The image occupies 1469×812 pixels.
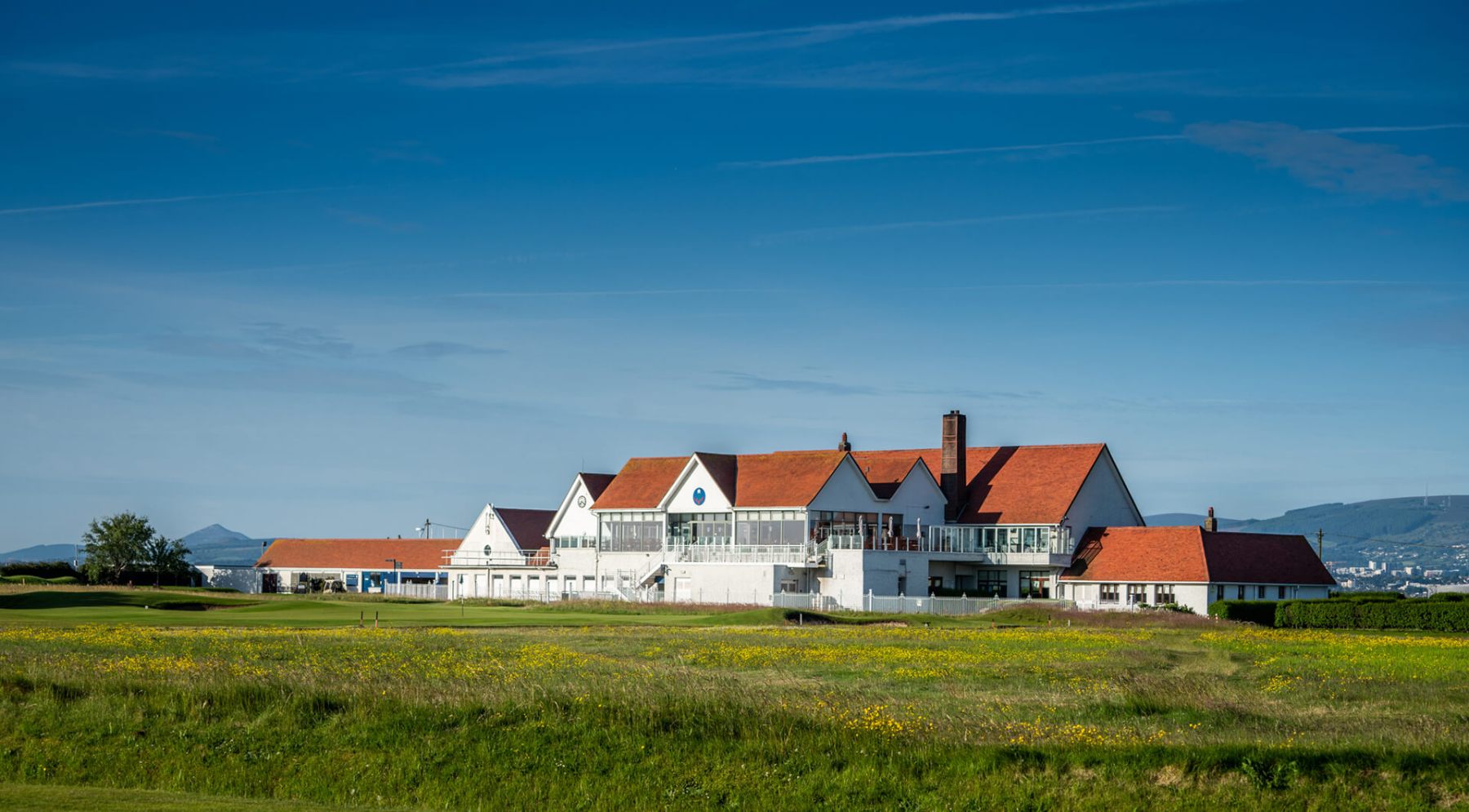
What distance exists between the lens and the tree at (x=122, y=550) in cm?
10662

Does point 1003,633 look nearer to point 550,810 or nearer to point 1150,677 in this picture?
point 1150,677

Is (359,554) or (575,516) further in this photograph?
(359,554)

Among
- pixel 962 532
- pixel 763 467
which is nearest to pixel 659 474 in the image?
pixel 763 467

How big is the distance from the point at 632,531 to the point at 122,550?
42849 millimetres

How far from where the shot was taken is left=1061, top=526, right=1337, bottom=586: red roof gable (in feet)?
240

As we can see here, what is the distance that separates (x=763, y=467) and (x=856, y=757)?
6518cm

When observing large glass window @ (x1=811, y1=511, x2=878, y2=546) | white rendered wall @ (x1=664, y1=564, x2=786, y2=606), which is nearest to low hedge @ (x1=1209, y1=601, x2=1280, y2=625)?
large glass window @ (x1=811, y1=511, x2=878, y2=546)

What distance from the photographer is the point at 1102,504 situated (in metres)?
82.9

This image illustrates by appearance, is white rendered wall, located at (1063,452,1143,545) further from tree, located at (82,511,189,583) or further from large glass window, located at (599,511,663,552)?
tree, located at (82,511,189,583)

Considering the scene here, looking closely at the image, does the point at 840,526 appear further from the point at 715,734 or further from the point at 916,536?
the point at 715,734

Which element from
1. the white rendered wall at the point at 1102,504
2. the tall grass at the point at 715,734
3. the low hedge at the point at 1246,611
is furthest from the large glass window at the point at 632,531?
the tall grass at the point at 715,734

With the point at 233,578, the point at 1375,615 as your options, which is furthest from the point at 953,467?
the point at 233,578

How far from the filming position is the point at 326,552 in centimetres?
12594

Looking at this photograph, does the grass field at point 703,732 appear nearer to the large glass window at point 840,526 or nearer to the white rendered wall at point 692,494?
the large glass window at point 840,526
